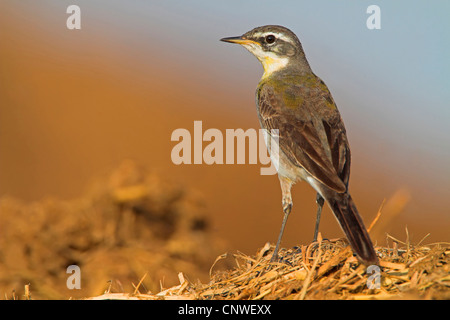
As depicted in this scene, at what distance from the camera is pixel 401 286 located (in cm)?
428

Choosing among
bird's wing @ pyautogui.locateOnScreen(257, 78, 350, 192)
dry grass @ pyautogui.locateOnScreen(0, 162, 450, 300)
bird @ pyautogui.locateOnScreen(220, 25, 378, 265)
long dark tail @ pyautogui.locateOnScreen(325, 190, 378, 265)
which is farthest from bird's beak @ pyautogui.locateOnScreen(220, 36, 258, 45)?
long dark tail @ pyautogui.locateOnScreen(325, 190, 378, 265)

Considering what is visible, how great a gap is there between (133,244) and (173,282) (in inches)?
29.6

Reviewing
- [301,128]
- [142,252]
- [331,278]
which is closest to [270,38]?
[301,128]

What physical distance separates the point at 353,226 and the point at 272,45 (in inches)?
133

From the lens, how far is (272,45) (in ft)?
23.9

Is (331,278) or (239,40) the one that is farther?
(239,40)

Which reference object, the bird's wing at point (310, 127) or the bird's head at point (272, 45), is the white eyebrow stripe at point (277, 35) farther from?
the bird's wing at point (310, 127)

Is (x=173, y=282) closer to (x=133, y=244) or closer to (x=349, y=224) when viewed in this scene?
(x=133, y=244)

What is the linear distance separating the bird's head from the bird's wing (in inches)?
24.9

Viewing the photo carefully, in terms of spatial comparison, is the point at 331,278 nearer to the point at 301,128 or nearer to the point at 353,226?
the point at 353,226

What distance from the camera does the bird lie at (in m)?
5.09

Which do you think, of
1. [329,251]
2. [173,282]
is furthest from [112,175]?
[329,251]

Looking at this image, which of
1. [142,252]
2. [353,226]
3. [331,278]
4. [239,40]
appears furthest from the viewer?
[239,40]

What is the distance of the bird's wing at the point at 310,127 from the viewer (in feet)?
18.1
